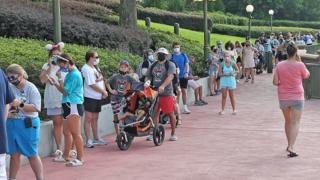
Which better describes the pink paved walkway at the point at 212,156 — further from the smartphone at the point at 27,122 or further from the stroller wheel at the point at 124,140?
the smartphone at the point at 27,122

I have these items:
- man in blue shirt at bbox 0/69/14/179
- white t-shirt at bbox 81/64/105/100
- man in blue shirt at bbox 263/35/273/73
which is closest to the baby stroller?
white t-shirt at bbox 81/64/105/100

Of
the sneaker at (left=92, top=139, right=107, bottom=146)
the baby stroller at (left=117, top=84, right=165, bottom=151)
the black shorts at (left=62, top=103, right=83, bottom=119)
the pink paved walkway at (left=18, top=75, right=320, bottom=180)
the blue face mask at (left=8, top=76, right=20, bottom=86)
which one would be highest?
the blue face mask at (left=8, top=76, right=20, bottom=86)

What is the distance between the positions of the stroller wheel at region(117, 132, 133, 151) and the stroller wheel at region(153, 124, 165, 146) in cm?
42

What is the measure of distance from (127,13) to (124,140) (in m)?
10.2

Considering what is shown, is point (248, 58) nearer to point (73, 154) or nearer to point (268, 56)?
point (268, 56)

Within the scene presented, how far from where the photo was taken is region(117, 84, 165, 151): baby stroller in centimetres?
1041

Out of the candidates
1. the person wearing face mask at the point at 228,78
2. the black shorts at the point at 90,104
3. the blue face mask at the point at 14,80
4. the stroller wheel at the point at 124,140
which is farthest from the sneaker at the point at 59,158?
the person wearing face mask at the point at 228,78

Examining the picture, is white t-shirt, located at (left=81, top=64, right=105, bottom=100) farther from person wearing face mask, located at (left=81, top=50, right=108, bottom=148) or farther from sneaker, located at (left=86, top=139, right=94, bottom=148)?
sneaker, located at (left=86, top=139, right=94, bottom=148)

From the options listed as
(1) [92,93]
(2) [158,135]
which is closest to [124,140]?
(2) [158,135]

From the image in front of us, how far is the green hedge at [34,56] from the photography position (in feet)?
35.0

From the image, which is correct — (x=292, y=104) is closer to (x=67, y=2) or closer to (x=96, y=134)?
(x=96, y=134)

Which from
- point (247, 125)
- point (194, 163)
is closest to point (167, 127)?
point (247, 125)

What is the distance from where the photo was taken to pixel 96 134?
425 inches

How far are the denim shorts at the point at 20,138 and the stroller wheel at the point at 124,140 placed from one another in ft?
10.0
